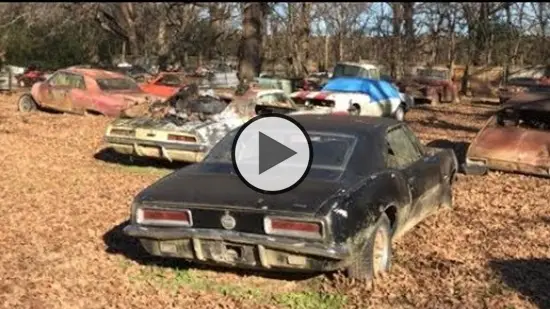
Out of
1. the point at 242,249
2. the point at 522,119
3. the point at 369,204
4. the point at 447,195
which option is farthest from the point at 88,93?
the point at 369,204

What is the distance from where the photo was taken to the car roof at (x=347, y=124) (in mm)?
5992

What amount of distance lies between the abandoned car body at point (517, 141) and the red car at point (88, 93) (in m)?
7.74

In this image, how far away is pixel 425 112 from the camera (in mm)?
21469

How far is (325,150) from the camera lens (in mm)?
5742

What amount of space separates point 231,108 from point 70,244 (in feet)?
16.0

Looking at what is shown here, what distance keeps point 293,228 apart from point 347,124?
1.65 metres

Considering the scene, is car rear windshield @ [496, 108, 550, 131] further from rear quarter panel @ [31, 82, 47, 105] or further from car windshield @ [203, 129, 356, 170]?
rear quarter panel @ [31, 82, 47, 105]

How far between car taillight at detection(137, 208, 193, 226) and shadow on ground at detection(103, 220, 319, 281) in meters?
0.62

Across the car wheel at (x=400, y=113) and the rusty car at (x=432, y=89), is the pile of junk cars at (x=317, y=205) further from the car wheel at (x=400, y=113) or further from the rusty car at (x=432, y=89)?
the rusty car at (x=432, y=89)

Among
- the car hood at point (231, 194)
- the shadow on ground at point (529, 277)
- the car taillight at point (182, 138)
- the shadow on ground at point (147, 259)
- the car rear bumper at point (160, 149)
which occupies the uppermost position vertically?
the car hood at point (231, 194)

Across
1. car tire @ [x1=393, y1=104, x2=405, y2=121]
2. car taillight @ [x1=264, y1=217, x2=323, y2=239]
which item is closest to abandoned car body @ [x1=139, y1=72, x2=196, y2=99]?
car tire @ [x1=393, y1=104, x2=405, y2=121]

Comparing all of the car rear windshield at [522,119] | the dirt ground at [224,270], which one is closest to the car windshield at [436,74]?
the car rear windshield at [522,119]

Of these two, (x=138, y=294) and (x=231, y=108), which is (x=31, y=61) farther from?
(x=138, y=294)
